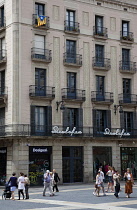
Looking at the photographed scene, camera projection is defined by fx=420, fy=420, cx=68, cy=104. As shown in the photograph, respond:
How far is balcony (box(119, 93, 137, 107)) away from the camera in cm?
4685

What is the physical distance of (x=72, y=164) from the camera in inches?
1699

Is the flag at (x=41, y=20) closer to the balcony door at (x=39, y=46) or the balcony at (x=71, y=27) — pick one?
the balcony door at (x=39, y=46)

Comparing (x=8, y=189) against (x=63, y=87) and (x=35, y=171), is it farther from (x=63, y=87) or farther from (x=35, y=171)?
(x=63, y=87)

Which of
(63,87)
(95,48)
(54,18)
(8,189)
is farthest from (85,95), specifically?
(8,189)

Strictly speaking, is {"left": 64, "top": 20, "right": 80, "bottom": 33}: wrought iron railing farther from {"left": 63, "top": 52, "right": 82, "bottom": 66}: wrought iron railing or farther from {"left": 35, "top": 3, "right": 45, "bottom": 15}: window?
{"left": 35, "top": 3, "right": 45, "bottom": 15}: window

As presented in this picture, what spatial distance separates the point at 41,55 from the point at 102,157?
12793mm

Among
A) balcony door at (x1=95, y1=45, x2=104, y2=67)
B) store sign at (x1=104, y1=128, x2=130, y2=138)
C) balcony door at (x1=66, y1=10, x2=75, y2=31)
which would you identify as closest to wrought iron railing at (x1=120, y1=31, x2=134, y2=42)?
balcony door at (x1=95, y1=45, x2=104, y2=67)

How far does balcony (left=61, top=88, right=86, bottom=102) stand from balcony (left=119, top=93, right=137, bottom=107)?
4988 millimetres

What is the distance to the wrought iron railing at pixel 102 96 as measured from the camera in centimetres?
4498

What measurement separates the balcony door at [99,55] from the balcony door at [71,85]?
11.3ft

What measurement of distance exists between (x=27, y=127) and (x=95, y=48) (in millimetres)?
12374

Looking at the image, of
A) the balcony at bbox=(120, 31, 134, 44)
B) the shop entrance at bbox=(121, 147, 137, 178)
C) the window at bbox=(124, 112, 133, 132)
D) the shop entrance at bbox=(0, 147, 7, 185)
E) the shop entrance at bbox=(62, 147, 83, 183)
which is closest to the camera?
the shop entrance at bbox=(0, 147, 7, 185)

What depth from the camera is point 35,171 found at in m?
40.9

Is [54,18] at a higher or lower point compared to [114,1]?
lower
